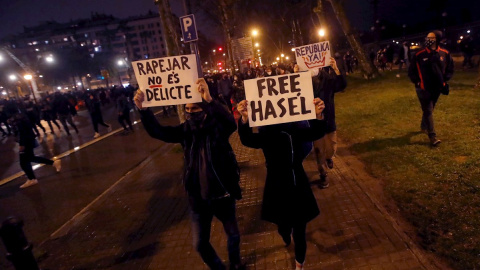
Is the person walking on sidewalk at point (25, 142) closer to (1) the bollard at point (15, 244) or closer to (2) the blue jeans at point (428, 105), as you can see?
(1) the bollard at point (15, 244)

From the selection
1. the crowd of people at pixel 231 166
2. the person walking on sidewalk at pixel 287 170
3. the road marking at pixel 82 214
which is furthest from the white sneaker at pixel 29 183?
the person walking on sidewalk at pixel 287 170

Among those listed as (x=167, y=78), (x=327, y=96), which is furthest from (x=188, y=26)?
(x=167, y=78)

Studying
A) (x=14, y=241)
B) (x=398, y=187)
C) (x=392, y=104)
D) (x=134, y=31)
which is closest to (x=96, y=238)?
(x=14, y=241)

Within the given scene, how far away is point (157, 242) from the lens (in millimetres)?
4602

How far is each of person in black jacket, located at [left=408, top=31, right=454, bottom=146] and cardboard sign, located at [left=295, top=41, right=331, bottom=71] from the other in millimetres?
1985

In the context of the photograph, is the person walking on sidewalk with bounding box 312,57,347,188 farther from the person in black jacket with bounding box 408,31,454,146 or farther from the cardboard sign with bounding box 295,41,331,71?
the person in black jacket with bounding box 408,31,454,146

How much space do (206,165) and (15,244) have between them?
5.84 ft

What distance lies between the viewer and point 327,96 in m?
4.92

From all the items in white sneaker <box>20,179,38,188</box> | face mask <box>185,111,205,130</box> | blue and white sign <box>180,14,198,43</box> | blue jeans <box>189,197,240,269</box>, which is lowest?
white sneaker <box>20,179,38,188</box>

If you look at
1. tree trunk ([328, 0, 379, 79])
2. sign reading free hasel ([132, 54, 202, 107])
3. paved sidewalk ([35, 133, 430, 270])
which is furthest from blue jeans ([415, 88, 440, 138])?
tree trunk ([328, 0, 379, 79])

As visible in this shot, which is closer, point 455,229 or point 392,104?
point 455,229

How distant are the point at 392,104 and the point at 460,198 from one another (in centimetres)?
733

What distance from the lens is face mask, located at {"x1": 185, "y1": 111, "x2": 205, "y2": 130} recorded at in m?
3.17

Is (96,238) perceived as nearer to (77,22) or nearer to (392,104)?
(392,104)
